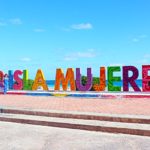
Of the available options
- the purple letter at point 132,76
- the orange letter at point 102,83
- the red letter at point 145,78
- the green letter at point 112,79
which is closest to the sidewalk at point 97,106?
the red letter at point 145,78

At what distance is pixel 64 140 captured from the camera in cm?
844

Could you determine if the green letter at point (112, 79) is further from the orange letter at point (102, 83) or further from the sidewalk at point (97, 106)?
the sidewalk at point (97, 106)

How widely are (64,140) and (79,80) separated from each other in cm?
1208

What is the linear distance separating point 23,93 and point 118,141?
12944 mm

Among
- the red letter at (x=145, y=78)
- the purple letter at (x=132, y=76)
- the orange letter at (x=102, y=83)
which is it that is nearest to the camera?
the red letter at (x=145, y=78)

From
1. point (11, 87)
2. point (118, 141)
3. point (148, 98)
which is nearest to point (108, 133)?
point (118, 141)

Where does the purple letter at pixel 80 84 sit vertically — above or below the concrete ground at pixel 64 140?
above

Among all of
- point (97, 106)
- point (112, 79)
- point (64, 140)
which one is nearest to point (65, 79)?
point (112, 79)

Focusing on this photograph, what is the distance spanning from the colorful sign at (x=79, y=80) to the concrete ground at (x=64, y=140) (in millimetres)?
9693

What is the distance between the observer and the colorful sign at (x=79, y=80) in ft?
61.2

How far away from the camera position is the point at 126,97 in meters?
16.9

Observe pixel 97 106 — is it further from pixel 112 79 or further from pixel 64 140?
pixel 112 79

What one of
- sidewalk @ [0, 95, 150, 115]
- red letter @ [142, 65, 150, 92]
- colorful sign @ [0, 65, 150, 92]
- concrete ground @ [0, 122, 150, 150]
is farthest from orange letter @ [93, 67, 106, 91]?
concrete ground @ [0, 122, 150, 150]

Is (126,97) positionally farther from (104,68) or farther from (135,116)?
(135,116)
